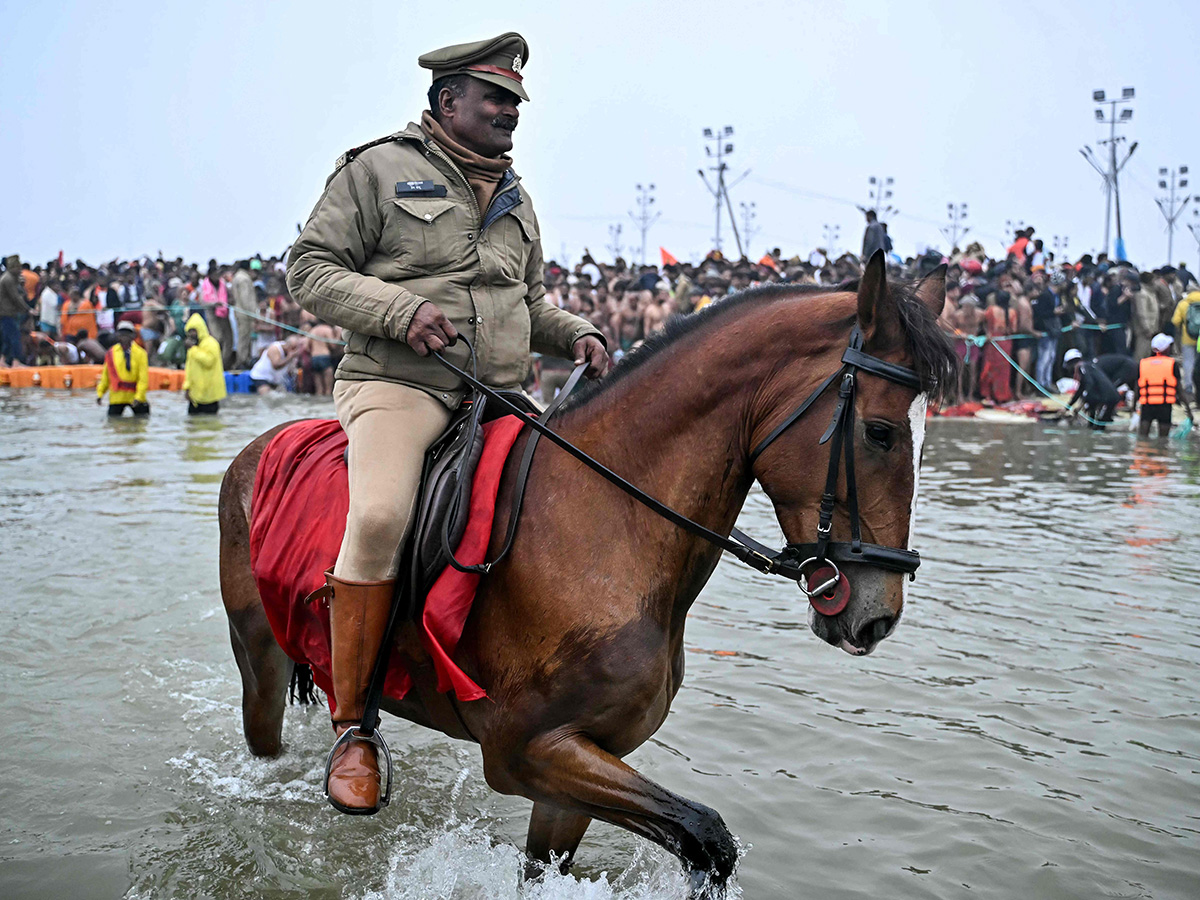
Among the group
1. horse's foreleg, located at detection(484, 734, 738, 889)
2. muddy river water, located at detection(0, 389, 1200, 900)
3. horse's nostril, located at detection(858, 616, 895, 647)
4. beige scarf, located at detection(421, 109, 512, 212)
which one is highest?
beige scarf, located at detection(421, 109, 512, 212)

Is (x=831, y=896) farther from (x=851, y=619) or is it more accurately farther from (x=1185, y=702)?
→ (x=1185, y=702)

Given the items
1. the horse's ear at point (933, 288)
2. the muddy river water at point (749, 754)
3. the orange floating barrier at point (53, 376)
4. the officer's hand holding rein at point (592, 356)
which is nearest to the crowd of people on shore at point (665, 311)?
the orange floating barrier at point (53, 376)

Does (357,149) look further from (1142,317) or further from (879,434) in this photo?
(1142,317)

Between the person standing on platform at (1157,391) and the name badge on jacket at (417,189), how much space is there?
56.7 ft

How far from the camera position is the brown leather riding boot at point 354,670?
12.1ft

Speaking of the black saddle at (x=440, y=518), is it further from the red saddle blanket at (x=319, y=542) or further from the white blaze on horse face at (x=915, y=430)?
the white blaze on horse face at (x=915, y=430)

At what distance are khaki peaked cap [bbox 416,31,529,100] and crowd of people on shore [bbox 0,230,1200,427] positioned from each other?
46.5ft

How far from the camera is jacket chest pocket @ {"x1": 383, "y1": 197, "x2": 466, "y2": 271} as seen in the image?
385 cm

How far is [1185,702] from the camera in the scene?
6.05 metres

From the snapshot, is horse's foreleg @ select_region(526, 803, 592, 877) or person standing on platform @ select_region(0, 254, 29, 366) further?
person standing on platform @ select_region(0, 254, 29, 366)

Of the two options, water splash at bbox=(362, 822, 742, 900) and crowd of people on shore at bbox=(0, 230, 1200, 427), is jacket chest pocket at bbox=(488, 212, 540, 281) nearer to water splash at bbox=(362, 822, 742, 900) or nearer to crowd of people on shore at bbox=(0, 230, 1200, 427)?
water splash at bbox=(362, 822, 742, 900)

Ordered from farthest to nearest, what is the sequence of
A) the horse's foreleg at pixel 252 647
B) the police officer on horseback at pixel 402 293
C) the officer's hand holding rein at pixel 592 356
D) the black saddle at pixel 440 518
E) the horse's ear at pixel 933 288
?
the horse's foreleg at pixel 252 647
the officer's hand holding rein at pixel 592 356
the police officer on horseback at pixel 402 293
the black saddle at pixel 440 518
the horse's ear at pixel 933 288

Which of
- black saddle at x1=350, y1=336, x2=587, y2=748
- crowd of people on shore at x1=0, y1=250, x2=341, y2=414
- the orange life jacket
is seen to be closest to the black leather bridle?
black saddle at x1=350, y1=336, x2=587, y2=748

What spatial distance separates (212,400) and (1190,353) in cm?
1899
